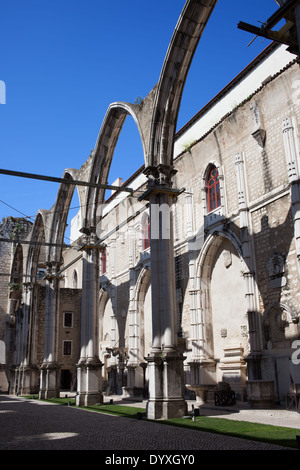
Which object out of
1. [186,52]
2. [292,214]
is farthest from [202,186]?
[186,52]

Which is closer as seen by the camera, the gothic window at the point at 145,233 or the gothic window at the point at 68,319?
the gothic window at the point at 145,233

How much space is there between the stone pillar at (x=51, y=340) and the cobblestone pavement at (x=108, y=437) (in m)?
A: 10.1

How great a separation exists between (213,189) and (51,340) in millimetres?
10079

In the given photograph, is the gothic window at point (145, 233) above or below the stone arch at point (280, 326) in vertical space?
above

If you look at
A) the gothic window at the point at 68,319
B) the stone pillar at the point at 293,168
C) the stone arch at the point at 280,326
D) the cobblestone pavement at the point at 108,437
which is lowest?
the cobblestone pavement at the point at 108,437

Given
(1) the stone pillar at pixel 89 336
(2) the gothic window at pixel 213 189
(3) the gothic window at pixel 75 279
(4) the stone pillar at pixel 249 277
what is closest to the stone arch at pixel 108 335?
(3) the gothic window at pixel 75 279

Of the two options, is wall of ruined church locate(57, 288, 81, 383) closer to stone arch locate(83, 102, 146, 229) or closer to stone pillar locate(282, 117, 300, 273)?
stone arch locate(83, 102, 146, 229)

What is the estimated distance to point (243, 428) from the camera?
28.8 feet

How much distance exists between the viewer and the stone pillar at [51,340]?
20906mm

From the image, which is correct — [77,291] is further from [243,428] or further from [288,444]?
Result: [288,444]

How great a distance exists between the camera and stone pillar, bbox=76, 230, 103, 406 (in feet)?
51.7

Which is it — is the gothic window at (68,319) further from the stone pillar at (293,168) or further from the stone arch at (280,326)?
the stone pillar at (293,168)

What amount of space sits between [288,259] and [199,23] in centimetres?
694

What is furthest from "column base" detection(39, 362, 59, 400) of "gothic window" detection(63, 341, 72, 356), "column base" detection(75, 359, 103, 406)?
"gothic window" detection(63, 341, 72, 356)
